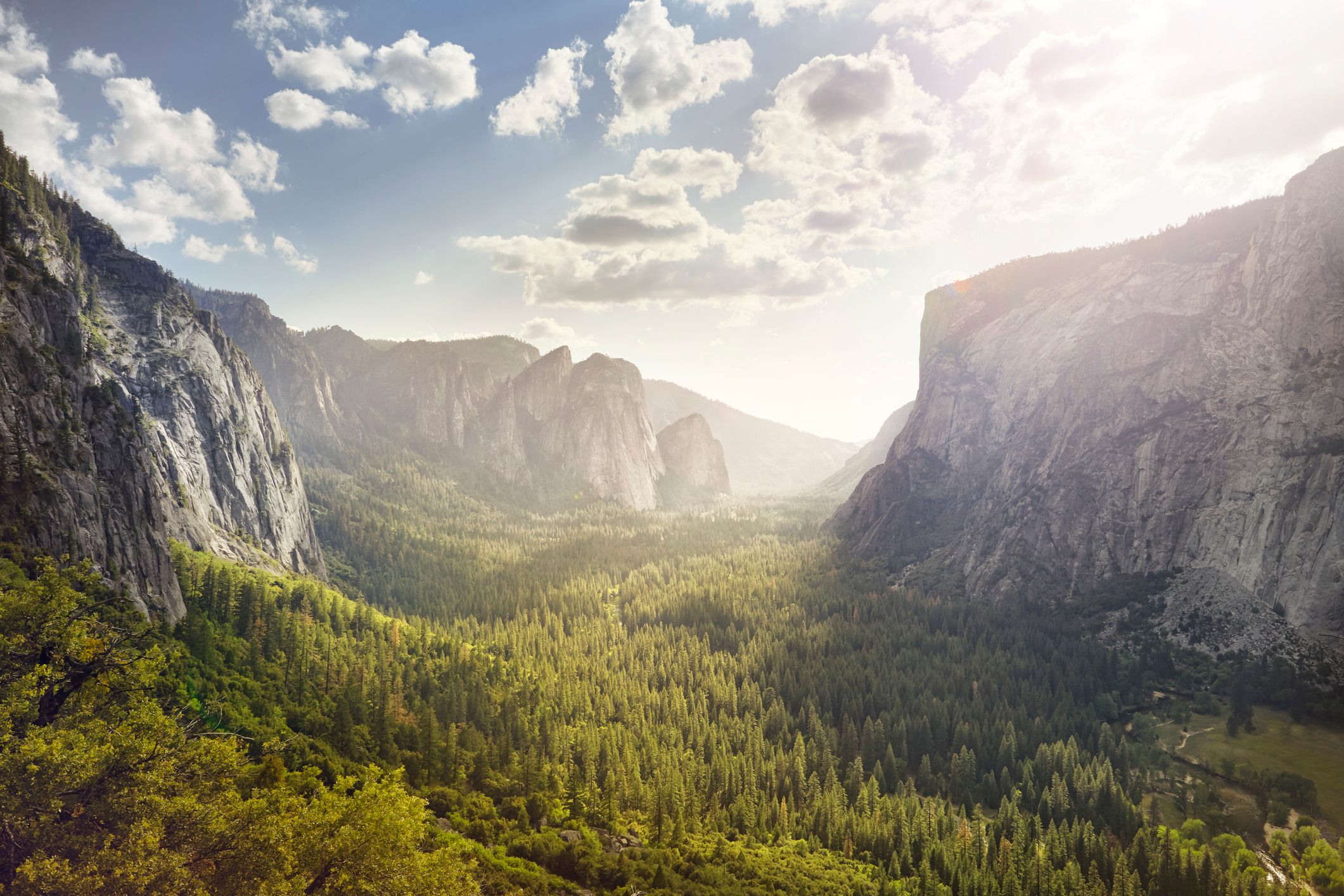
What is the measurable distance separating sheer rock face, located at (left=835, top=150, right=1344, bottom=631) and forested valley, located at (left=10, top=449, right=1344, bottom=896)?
72.8 ft

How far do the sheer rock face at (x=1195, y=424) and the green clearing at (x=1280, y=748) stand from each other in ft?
69.1

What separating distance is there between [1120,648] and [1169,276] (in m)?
104

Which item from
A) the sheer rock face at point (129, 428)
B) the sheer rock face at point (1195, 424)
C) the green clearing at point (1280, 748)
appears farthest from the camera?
the sheer rock face at point (1195, 424)

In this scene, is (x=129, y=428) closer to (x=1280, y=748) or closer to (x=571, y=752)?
(x=571, y=752)

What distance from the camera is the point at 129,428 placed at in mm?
76312

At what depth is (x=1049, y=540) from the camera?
167 metres

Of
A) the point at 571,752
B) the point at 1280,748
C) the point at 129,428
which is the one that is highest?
the point at 129,428

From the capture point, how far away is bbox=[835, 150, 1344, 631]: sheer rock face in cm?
11800

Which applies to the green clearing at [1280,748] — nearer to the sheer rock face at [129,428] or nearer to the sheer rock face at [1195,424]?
Result: the sheer rock face at [1195,424]

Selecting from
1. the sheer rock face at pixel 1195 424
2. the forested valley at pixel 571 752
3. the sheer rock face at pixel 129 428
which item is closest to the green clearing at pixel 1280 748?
the forested valley at pixel 571 752

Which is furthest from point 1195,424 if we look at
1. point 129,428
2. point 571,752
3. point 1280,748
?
point 129,428

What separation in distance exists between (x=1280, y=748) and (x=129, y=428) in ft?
564

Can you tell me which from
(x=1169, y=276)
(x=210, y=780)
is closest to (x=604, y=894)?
(x=210, y=780)

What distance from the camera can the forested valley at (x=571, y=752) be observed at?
32.4m
